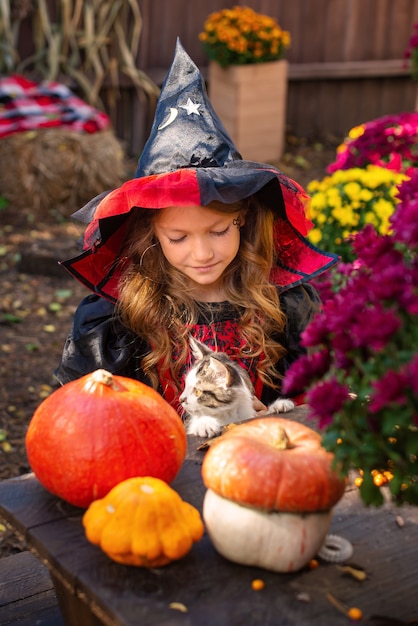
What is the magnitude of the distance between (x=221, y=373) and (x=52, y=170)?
17.7 feet

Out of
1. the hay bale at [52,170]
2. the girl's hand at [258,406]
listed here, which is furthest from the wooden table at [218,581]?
the hay bale at [52,170]

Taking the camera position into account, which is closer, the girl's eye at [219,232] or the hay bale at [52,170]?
the girl's eye at [219,232]

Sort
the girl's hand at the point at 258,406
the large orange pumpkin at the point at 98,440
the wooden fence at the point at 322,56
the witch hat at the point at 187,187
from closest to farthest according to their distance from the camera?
the large orange pumpkin at the point at 98,440 < the witch hat at the point at 187,187 < the girl's hand at the point at 258,406 < the wooden fence at the point at 322,56

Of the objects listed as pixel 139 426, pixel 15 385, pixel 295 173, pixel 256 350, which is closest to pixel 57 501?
pixel 139 426

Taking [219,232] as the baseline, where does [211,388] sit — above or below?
below

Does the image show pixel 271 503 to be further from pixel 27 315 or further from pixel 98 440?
pixel 27 315

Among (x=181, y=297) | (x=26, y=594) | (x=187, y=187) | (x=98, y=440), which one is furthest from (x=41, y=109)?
(x=98, y=440)

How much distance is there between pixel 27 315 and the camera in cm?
599

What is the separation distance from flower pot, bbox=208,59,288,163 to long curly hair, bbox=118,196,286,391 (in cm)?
563

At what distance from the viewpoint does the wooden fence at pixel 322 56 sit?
8.92 metres

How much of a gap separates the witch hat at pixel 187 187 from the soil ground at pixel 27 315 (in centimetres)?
134

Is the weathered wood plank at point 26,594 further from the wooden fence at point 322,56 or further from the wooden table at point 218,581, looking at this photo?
the wooden fence at point 322,56

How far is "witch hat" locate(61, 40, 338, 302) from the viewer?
98.7 inches

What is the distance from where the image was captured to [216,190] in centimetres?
247
